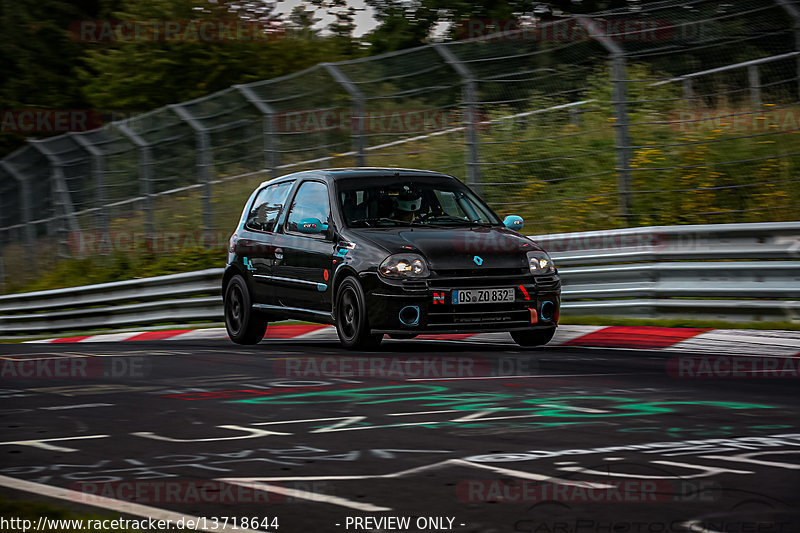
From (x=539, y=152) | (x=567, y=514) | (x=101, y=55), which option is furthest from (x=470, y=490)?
(x=101, y=55)

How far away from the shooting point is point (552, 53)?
48.0 feet

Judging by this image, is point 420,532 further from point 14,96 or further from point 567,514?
point 14,96

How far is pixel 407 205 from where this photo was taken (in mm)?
11641

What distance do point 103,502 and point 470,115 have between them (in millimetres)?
10091

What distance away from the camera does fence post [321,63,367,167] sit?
1580 cm

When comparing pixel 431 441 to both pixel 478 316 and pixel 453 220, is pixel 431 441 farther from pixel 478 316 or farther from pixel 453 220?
pixel 453 220

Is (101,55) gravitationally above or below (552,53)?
above

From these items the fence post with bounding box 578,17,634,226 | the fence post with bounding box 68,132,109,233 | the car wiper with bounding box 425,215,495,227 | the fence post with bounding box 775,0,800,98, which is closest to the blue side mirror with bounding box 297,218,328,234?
the car wiper with bounding box 425,215,495,227

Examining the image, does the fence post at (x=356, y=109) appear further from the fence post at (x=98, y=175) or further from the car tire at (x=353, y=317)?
the fence post at (x=98, y=175)

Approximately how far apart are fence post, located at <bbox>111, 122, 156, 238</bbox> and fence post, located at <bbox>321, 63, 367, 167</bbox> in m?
5.46

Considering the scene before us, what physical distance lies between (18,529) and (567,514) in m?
1.88

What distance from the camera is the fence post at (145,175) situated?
2086 centimetres

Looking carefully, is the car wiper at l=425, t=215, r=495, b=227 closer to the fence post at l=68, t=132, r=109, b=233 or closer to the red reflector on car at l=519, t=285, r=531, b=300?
the red reflector on car at l=519, t=285, r=531, b=300

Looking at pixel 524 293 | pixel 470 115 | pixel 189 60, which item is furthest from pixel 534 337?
pixel 189 60
